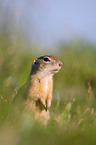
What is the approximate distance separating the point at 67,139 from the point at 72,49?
5226 millimetres

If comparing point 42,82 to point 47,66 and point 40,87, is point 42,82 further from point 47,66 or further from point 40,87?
point 47,66

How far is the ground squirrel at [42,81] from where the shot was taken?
2.69 metres

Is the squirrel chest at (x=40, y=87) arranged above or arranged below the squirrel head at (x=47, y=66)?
below

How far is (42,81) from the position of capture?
9.26ft

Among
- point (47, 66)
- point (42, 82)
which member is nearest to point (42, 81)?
point (42, 82)

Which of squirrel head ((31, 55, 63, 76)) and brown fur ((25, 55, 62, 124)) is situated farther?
squirrel head ((31, 55, 63, 76))

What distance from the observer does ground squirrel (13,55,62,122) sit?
269cm

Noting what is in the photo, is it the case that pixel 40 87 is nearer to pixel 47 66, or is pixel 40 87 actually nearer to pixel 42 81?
pixel 42 81

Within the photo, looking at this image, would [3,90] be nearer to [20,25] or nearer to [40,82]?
[40,82]

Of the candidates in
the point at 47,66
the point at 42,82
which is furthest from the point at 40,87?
the point at 47,66

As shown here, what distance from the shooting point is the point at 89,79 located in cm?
537

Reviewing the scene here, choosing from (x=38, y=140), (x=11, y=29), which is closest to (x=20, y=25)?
(x=11, y=29)

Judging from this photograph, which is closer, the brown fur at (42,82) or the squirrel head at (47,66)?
the brown fur at (42,82)

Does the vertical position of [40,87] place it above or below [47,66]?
below
